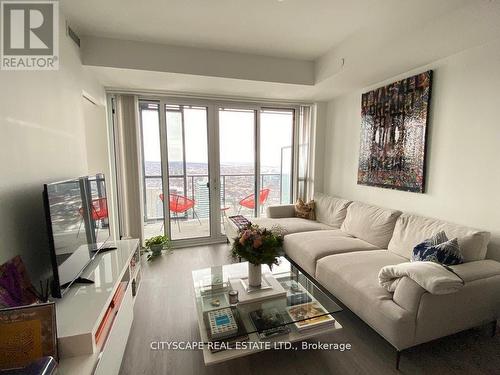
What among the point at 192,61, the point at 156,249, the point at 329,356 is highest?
the point at 192,61

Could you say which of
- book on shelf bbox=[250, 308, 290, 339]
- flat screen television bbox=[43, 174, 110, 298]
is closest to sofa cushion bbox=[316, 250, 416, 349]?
book on shelf bbox=[250, 308, 290, 339]

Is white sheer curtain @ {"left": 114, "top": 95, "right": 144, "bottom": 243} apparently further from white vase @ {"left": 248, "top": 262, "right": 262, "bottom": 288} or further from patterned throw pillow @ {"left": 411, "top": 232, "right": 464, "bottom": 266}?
patterned throw pillow @ {"left": 411, "top": 232, "right": 464, "bottom": 266}

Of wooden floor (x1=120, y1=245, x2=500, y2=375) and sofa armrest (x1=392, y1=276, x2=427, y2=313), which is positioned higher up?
sofa armrest (x1=392, y1=276, x2=427, y2=313)

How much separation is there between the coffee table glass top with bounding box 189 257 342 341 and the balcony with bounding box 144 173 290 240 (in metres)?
1.94

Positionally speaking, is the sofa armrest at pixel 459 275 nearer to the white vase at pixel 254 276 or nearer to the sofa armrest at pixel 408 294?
the sofa armrest at pixel 408 294

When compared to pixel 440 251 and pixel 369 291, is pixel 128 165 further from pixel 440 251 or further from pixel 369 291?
pixel 440 251

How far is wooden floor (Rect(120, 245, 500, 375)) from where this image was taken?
5.25ft

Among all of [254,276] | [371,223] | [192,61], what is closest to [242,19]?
[192,61]

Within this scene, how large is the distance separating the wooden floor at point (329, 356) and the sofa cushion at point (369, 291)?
0.65 ft

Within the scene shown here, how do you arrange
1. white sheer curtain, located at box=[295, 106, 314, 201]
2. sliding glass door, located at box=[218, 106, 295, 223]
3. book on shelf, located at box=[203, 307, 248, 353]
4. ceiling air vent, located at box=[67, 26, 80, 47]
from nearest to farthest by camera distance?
book on shelf, located at box=[203, 307, 248, 353] → ceiling air vent, located at box=[67, 26, 80, 47] → sliding glass door, located at box=[218, 106, 295, 223] → white sheer curtain, located at box=[295, 106, 314, 201]

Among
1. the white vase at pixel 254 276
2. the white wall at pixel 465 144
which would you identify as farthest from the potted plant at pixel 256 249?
the white wall at pixel 465 144

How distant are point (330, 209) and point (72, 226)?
9.92ft

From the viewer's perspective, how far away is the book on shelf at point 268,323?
5.23 feet

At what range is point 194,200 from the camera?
3.97 meters
